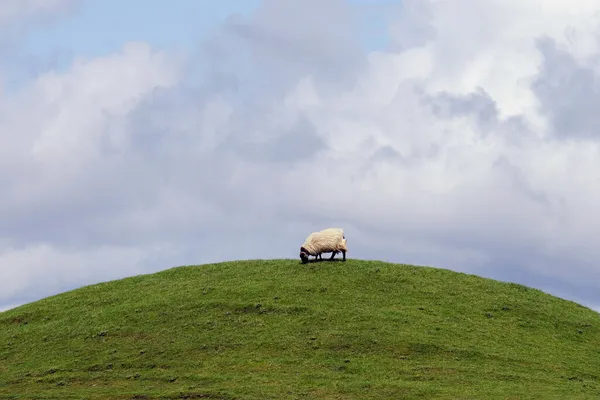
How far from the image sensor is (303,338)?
4344cm

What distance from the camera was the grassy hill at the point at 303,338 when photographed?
127 ft

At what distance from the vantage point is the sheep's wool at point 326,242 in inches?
2116

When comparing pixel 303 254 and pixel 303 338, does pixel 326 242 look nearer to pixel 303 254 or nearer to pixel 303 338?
pixel 303 254

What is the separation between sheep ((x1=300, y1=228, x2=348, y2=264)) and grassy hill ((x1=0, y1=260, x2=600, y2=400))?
2.69 ft

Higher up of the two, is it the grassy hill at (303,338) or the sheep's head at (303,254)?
the sheep's head at (303,254)

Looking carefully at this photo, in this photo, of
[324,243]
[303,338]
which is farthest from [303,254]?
[303,338]

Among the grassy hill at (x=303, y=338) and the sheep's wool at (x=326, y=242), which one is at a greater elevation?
the sheep's wool at (x=326, y=242)

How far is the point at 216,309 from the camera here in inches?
1901

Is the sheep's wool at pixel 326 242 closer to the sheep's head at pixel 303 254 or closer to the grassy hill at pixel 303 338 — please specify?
the sheep's head at pixel 303 254

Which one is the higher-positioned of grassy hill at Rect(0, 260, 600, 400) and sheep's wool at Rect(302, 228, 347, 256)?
sheep's wool at Rect(302, 228, 347, 256)

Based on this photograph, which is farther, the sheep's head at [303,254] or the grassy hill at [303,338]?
the sheep's head at [303,254]

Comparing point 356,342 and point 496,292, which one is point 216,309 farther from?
point 496,292

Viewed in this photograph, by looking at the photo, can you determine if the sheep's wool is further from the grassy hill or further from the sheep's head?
the grassy hill

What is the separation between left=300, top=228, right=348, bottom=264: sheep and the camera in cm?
5375
